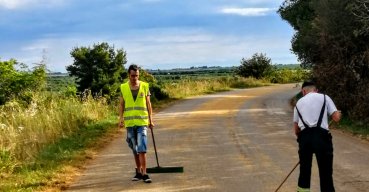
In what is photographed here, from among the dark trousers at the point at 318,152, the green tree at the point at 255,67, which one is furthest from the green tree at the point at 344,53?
the green tree at the point at 255,67

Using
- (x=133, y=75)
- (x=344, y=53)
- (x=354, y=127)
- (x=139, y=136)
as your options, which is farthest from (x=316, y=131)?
(x=344, y=53)

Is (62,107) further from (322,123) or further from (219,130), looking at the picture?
(322,123)

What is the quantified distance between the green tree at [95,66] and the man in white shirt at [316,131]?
71.4 feet

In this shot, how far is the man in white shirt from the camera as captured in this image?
645 centimetres

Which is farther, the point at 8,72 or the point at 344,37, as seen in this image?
the point at 8,72

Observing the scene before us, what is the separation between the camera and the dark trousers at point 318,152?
645cm

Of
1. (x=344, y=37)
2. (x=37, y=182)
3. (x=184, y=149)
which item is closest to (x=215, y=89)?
(x=344, y=37)

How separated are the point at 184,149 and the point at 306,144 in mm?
5775

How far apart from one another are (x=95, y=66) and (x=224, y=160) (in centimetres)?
1905

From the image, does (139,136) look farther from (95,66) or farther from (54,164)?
(95,66)

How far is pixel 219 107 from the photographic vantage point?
24391mm

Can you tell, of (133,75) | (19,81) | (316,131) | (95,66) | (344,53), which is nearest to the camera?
(316,131)

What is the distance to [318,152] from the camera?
21.2ft

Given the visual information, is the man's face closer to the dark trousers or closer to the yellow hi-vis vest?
the yellow hi-vis vest
